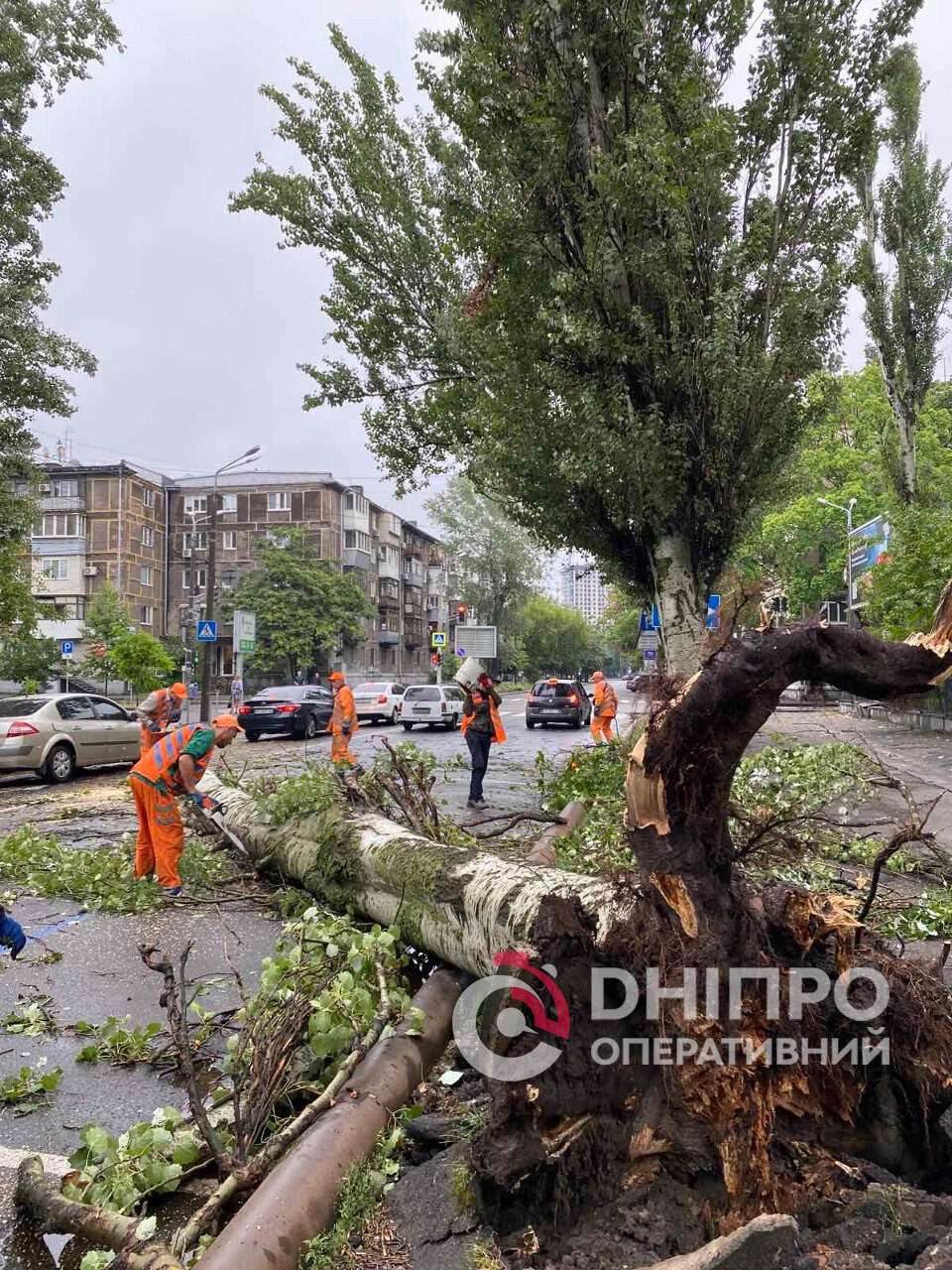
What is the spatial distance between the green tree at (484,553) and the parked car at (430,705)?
30692mm

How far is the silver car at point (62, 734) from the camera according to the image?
12.7 metres

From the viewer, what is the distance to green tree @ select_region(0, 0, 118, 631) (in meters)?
15.0

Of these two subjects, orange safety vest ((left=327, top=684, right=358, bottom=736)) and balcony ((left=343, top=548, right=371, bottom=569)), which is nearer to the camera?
orange safety vest ((left=327, top=684, right=358, bottom=736))

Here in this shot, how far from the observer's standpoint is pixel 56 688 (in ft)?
97.6

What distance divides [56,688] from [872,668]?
3170 cm

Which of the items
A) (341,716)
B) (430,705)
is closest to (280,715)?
(430,705)

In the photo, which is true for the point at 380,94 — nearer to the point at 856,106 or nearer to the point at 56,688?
the point at 856,106

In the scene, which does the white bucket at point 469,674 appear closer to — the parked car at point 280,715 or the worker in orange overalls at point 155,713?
the worker in orange overalls at point 155,713

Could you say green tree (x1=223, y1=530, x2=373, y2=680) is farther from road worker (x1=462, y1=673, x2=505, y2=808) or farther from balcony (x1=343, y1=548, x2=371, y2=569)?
road worker (x1=462, y1=673, x2=505, y2=808)

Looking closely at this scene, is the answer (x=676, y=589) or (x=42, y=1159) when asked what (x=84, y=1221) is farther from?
(x=676, y=589)

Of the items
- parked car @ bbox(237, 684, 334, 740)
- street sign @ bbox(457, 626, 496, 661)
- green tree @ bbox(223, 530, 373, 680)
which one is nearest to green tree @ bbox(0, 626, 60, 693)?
parked car @ bbox(237, 684, 334, 740)

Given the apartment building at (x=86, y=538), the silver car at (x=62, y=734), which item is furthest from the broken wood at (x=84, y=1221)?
the apartment building at (x=86, y=538)

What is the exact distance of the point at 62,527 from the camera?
47969 mm

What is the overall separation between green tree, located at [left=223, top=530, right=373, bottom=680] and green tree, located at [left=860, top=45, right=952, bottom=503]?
1191 inches
